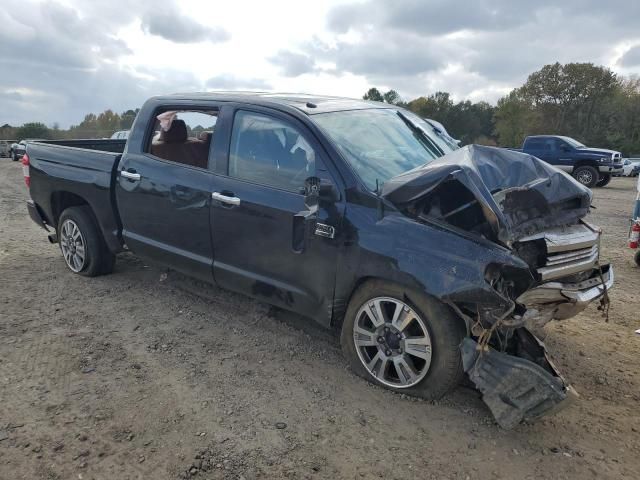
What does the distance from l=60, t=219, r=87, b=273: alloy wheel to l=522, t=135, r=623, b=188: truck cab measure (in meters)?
16.0

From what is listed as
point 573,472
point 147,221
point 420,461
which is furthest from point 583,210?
point 147,221

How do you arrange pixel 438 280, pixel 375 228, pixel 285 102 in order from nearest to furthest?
pixel 438 280
pixel 375 228
pixel 285 102

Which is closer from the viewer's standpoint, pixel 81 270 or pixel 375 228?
pixel 375 228

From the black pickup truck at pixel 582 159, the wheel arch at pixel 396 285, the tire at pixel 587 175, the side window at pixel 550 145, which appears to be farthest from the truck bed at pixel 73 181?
the tire at pixel 587 175

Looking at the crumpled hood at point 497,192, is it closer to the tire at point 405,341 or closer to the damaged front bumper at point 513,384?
the tire at point 405,341

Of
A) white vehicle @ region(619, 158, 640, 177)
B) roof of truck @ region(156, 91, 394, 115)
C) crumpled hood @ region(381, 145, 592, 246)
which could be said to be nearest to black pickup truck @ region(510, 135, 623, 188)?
white vehicle @ region(619, 158, 640, 177)

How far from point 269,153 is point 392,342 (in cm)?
164

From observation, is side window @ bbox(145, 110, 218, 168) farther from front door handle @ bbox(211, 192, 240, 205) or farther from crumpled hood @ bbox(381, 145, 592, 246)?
crumpled hood @ bbox(381, 145, 592, 246)

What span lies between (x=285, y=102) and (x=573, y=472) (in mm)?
3049

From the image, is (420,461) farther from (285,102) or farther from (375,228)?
(285,102)

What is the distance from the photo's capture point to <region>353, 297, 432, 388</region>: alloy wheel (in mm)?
3219

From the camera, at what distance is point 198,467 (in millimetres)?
2682

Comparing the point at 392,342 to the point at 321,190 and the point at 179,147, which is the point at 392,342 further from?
the point at 179,147

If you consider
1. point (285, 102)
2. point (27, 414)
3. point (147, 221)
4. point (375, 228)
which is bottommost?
point (27, 414)
